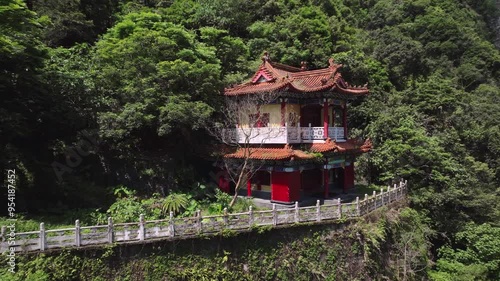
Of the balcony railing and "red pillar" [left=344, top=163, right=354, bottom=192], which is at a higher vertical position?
the balcony railing

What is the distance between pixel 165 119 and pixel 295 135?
22.2 feet

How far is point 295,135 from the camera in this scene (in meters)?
18.2

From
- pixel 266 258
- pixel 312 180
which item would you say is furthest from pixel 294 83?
pixel 266 258

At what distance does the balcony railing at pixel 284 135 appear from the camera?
17.8 meters

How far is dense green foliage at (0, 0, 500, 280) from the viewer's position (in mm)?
15500

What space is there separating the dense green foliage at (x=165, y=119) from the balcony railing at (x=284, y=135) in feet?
6.85

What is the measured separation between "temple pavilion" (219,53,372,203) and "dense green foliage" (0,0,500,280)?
2618mm

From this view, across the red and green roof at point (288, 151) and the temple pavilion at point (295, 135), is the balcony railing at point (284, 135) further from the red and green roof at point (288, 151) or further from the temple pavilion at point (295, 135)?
the red and green roof at point (288, 151)

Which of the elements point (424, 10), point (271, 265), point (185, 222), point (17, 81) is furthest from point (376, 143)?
point (424, 10)

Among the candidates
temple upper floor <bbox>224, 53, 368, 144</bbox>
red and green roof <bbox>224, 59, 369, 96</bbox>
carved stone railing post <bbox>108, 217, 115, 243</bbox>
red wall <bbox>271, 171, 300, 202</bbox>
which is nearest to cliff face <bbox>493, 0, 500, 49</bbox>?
red and green roof <bbox>224, 59, 369, 96</bbox>

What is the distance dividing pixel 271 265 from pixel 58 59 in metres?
14.9

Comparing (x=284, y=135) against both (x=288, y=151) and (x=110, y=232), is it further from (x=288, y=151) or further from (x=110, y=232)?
(x=110, y=232)

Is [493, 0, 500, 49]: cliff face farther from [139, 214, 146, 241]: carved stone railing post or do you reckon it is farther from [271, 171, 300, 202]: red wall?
[139, 214, 146, 241]: carved stone railing post

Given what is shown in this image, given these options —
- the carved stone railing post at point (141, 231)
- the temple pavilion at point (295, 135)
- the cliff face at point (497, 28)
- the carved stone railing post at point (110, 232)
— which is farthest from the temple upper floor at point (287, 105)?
the cliff face at point (497, 28)
